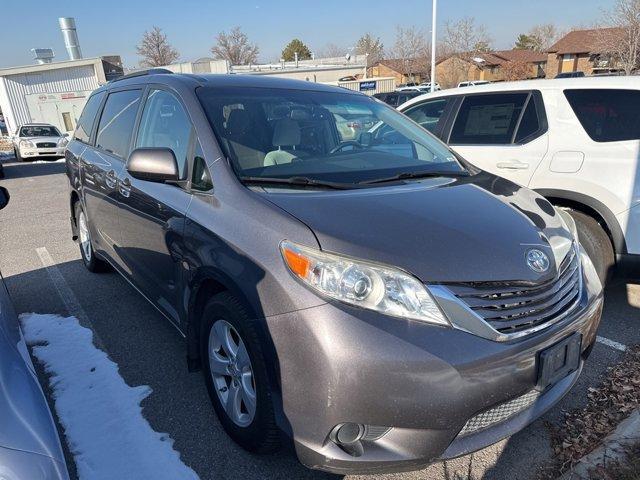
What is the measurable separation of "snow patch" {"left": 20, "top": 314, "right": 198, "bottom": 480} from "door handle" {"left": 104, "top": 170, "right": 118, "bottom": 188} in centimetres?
118

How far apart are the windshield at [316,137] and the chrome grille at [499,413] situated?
49.7 inches

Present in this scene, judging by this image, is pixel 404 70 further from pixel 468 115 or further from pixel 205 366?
pixel 205 366

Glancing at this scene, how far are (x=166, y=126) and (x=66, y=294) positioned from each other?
2.42 metres

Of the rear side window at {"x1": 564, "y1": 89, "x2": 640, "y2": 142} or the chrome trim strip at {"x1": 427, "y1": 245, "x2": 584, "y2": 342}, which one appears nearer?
the chrome trim strip at {"x1": 427, "y1": 245, "x2": 584, "y2": 342}

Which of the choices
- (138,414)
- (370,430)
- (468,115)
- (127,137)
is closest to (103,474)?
(138,414)

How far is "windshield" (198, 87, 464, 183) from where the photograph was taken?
253 cm

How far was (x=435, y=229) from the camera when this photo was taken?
200 cm

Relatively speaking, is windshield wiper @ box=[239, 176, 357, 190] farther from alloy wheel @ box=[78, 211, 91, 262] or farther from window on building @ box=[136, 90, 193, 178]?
alloy wheel @ box=[78, 211, 91, 262]

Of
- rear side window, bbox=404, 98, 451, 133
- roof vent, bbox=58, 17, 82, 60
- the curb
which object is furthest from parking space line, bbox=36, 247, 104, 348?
roof vent, bbox=58, 17, 82, 60

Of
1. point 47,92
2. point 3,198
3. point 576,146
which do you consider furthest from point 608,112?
point 47,92

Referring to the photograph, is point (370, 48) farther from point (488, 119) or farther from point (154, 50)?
point (488, 119)

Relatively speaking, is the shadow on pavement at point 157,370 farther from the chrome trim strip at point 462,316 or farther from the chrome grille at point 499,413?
the chrome trim strip at point 462,316

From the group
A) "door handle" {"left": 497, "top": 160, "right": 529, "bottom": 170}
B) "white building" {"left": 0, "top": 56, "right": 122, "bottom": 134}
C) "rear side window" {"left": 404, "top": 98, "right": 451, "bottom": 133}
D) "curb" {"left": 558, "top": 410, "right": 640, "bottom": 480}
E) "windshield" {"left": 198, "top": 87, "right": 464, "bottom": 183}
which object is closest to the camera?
"curb" {"left": 558, "top": 410, "right": 640, "bottom": 480}

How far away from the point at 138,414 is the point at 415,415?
1725mm
